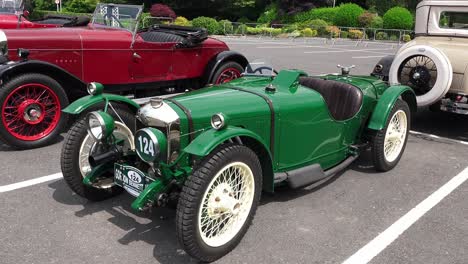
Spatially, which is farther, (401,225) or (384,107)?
(384,107)

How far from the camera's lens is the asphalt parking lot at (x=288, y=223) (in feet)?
9.95

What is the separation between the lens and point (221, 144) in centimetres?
291

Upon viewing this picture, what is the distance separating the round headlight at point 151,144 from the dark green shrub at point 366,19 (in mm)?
31568

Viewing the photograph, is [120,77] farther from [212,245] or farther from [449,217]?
[449,217]

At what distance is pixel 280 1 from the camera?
37219 mm

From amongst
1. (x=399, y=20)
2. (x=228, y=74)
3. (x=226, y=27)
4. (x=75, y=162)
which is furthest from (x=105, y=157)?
(x=399, y=20)

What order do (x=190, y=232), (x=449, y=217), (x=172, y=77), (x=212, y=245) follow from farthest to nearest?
(x=172, y=77) → (x=449, y=217) → (x=212, y=245) → (x=190, y=232)

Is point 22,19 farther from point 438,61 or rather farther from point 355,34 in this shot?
point 355,34

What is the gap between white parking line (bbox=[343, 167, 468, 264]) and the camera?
121 inches

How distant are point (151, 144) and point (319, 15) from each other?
34232 mm

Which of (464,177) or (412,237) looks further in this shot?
(464,177)

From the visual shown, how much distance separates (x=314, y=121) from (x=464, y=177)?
6.57 feet

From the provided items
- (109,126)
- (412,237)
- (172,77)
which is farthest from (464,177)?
(172,77)

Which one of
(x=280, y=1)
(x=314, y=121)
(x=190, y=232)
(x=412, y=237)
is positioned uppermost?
(x=280, y=1)
